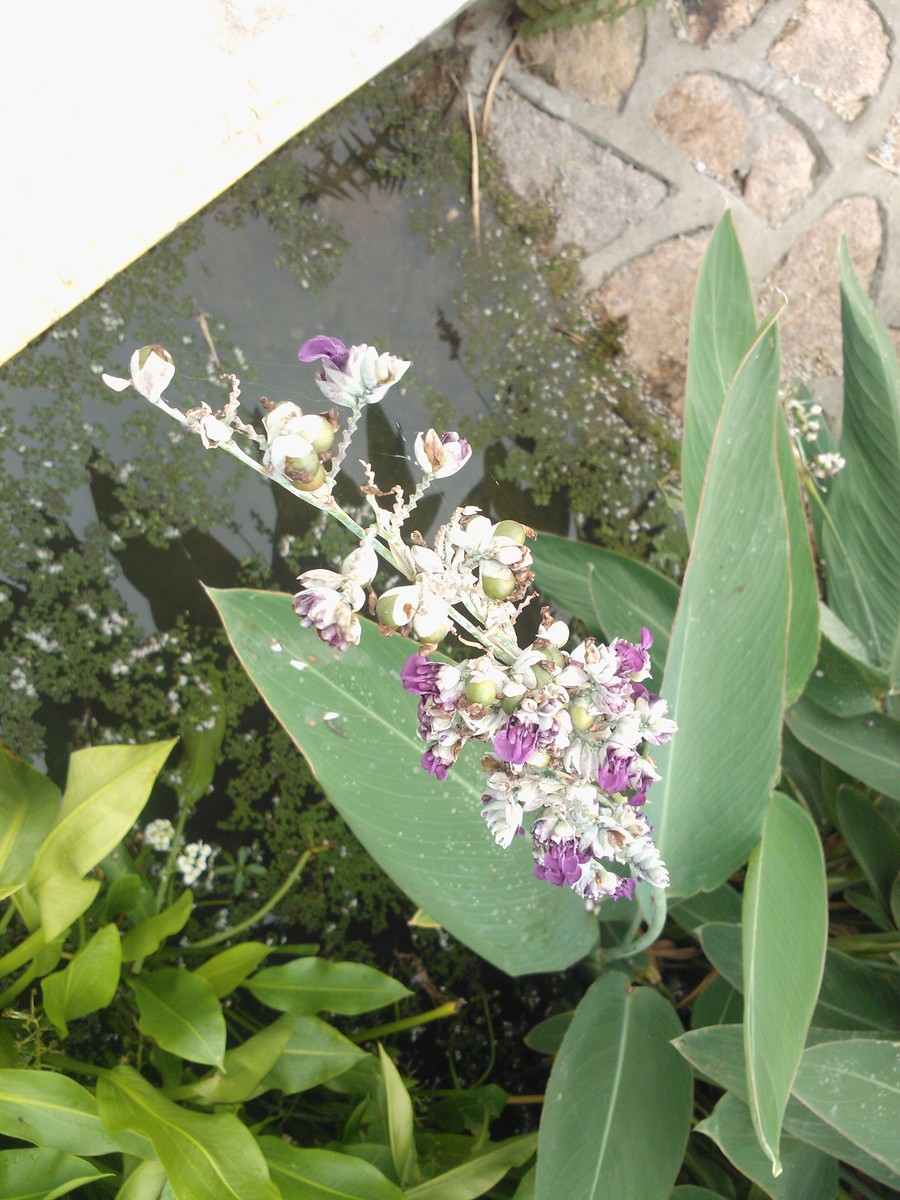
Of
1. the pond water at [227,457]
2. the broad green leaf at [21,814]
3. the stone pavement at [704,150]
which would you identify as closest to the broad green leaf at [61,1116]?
the broad green leaf at [21,814]

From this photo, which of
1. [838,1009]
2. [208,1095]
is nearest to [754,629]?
[838,1009]

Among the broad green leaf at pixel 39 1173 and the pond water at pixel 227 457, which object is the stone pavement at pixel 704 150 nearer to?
the pond water at pixel 227 457

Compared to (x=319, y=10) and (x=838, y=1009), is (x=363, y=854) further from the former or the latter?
(x=319, y=10)

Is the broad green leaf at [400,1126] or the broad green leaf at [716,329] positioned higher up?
the broad green leaf at [716,329]

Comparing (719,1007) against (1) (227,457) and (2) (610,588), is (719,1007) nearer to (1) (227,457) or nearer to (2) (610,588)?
(2) (610,588)

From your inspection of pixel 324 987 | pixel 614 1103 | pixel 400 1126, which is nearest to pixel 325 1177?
pixel 400 1126
